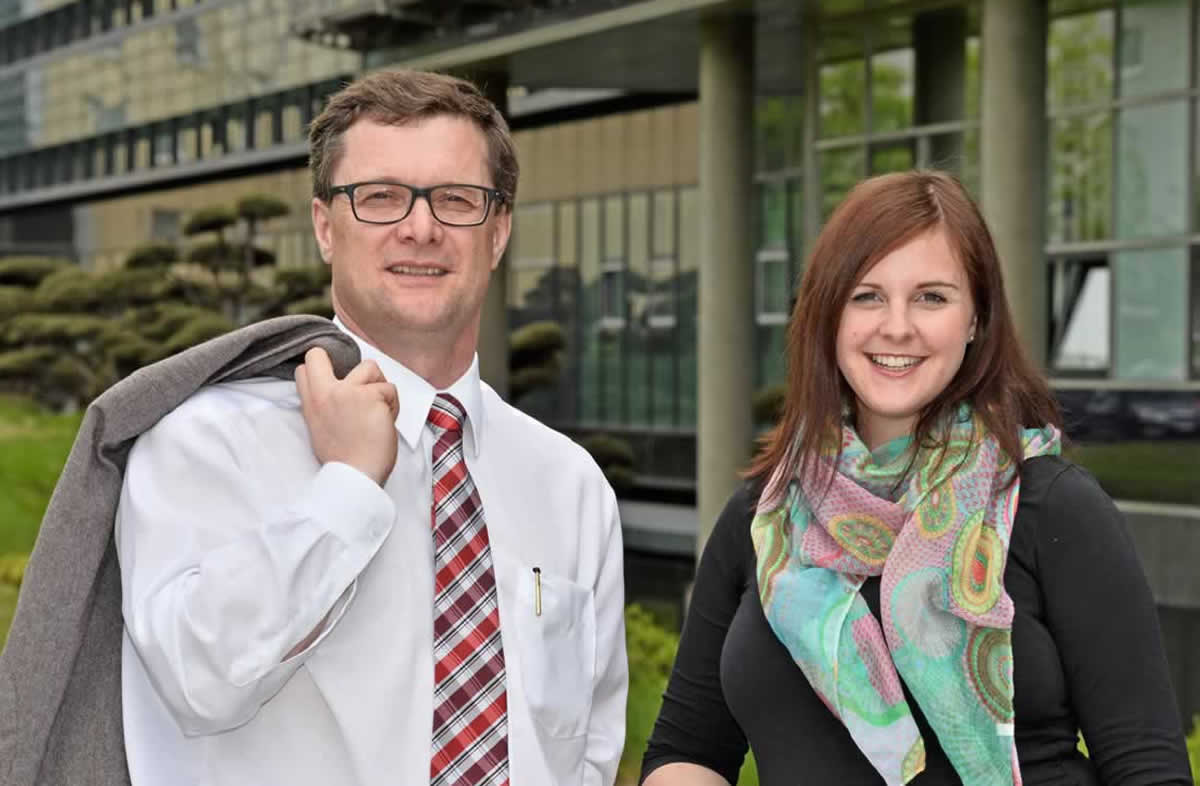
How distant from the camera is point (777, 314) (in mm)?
20438

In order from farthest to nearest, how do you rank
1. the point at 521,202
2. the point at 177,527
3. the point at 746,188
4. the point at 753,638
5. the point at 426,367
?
the point at 521,202
the point at 746,188
the point at 753,638
the point at 426,367
the point at 177,527

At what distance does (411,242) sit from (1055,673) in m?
1.21

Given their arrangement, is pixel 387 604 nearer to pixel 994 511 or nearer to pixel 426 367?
pixel 426 367

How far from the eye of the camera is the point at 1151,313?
47.5 feet

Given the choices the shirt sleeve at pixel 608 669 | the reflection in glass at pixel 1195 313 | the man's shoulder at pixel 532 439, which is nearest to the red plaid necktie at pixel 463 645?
the man's shoulder at pixel 532 439

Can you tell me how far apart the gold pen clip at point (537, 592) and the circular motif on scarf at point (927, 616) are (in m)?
0.58

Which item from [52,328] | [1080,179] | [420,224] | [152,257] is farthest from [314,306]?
[420,224]

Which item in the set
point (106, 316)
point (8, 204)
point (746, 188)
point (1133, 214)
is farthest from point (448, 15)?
point (8, 204)

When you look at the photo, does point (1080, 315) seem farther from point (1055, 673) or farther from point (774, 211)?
point (1055, 673)

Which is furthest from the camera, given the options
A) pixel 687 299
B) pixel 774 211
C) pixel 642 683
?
pixel 687 299

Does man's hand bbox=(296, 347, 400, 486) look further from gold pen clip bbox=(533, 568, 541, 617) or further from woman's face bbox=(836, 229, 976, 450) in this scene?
woman's face bbox=(836, 229, 976, 450)

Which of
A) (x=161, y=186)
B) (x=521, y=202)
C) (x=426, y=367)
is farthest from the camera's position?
(x=161, y=186)

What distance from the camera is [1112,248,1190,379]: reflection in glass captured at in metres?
14.2

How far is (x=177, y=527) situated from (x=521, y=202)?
30.3 metres
